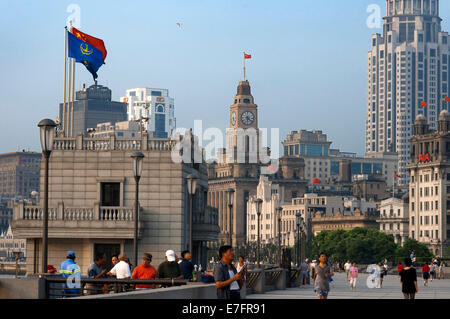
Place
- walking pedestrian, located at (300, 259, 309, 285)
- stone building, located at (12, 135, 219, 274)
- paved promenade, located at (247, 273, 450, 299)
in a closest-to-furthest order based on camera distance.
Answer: paved promenade, located at (247, 273, 450, 299)
stone building, located at (12, 135, 219, 274)
walking pedestrian, located at (300, 259, 309, 285)

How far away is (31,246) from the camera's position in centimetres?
5472

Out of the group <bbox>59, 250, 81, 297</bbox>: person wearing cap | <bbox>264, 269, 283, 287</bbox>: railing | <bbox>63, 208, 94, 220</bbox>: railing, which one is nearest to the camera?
<bbox>59, 250, 81, 297</bbox>: person wearing cap

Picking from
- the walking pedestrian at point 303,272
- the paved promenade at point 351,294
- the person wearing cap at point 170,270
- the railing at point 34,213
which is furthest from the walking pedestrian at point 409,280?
the walking pedestrian at point 303,272

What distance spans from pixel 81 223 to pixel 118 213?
6.32ft

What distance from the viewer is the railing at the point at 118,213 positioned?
174 ft

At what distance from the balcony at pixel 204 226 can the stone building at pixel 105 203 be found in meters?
3.07

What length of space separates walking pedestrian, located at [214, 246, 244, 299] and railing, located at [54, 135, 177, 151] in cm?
3332

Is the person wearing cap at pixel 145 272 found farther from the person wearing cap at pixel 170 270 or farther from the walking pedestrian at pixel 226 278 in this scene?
the walking pedestrian at pixel 226 278

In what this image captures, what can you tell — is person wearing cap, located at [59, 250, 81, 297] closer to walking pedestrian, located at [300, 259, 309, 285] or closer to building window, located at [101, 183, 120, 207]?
building window, located at [101, 183, 120, 207]

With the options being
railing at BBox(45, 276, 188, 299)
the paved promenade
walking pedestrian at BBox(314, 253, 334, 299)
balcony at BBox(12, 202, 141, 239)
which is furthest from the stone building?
railing at BBox(45, 276, 188, 299)

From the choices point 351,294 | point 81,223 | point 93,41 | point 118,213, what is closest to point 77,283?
point 351,294

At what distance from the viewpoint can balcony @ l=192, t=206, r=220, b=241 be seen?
2302 inches
